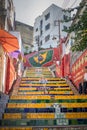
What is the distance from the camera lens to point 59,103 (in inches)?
375

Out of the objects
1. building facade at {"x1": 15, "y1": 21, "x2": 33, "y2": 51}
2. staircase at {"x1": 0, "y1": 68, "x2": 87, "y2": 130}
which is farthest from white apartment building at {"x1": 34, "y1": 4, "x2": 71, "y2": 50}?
staircase at {"x1": 0, "y1": 68, "x2": 87, "y2": 130}

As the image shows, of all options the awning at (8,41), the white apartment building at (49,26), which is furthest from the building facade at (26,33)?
the awning at (8,41)

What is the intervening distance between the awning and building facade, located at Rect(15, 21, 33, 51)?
35.9 meters

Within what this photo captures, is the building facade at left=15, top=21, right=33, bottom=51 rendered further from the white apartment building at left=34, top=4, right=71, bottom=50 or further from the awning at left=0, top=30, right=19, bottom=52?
the awning at left=0, top=30, right=19, bottom=52

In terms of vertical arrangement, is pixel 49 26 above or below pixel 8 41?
above

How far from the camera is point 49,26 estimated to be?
46875mm

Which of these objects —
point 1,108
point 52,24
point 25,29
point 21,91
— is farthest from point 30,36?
point 1,108

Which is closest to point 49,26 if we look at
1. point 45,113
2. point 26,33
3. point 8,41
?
point 26,33

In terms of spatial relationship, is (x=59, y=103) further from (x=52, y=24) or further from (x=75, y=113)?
(x=52, y=24)

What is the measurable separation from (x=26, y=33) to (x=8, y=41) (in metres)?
39.5

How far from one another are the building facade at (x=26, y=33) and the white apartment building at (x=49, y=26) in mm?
1081

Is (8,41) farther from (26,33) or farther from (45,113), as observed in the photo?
(26,33)

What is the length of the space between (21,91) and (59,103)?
339cm

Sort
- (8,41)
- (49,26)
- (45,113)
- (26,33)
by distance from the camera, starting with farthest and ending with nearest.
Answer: (26,33), (49,26), (8,41), (45,113)
